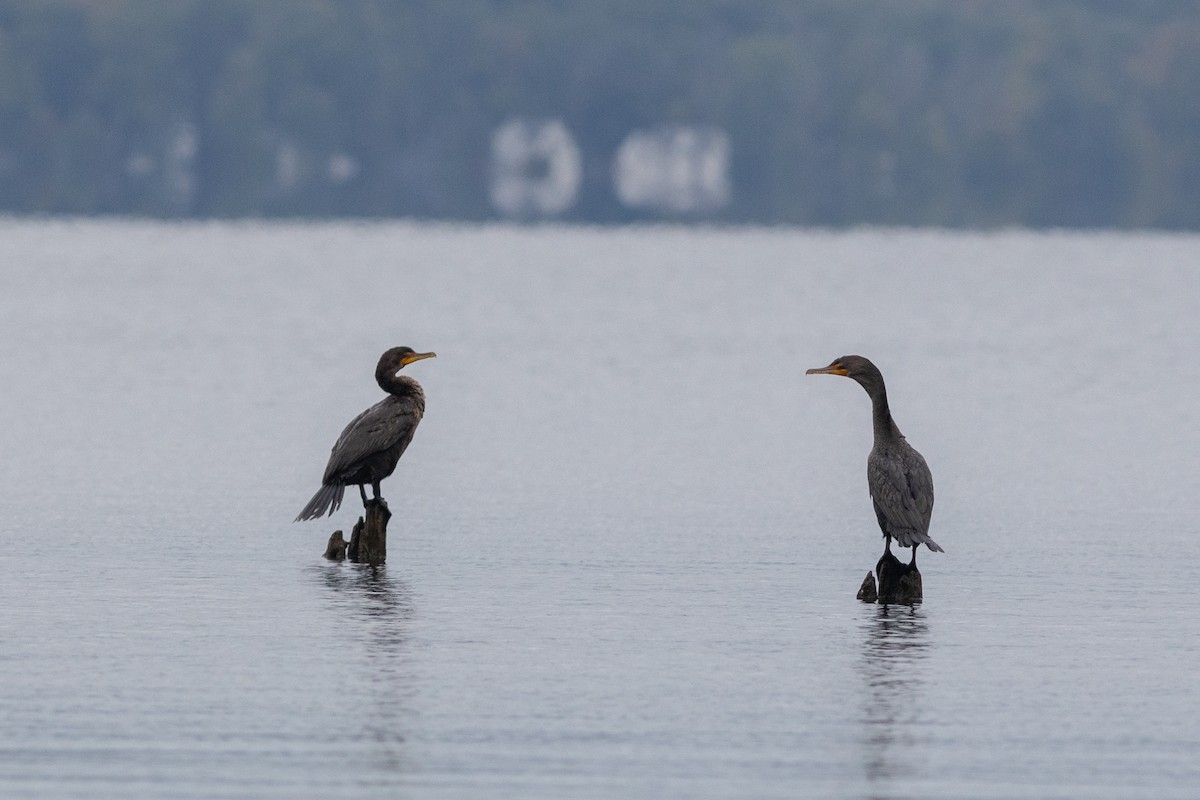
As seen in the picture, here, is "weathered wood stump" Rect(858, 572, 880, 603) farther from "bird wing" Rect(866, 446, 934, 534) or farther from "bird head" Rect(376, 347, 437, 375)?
"bird head" Rect(376, 347, 437, 375)

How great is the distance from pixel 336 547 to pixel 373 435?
3.00ft

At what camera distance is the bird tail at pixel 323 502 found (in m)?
14.7

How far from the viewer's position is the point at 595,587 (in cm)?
1441

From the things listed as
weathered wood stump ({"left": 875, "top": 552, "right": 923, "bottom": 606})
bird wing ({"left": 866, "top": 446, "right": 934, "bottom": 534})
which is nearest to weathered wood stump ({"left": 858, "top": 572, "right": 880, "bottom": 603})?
weathered wood stump ({"left": 875, "top": 552, "right": 923, "bottom": 606})

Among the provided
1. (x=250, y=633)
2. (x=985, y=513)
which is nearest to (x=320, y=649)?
(x=250, y=633)

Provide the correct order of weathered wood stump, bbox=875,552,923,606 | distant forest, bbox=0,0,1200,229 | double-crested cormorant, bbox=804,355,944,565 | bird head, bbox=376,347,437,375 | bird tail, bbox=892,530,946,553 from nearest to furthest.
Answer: bird tail, bbox=892,530,946,553 → double-crested cormorant, bbox=804,355,944,565 → weathered wood stump, bbox=875,552,923,606 → bird head, bbox=376,347,437,375 → distant forest, bbox=0,0,1200,229

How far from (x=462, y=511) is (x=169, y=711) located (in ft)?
24.2

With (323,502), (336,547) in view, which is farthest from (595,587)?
(336,547)

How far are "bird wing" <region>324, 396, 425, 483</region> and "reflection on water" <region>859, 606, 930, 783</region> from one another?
293 cm

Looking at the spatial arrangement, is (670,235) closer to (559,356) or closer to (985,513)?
(559,356)

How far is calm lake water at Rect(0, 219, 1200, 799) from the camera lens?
10.1m

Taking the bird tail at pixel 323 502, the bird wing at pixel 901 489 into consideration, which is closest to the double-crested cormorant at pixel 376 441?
the bird tail at pixel 323 502

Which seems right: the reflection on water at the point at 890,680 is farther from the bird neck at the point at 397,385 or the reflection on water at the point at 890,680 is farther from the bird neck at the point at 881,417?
the bird neck at the point at 397,385

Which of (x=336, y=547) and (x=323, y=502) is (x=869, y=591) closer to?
(x=323, y=502)
